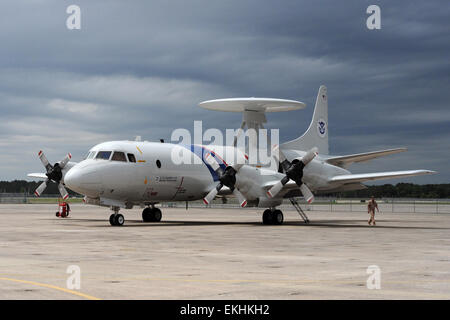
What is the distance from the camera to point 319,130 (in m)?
42.6

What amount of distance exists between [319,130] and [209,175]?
971cm

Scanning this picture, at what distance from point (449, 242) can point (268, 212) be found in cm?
1502

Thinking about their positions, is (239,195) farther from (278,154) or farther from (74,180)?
(74,180)

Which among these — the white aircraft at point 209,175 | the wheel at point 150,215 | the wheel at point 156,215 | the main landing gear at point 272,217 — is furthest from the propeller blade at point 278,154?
the wheel at point 150,215

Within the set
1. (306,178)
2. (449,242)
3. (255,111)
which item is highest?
(255,111)

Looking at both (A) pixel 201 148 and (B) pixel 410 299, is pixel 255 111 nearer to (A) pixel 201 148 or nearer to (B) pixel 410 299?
(A) pixel 201 148

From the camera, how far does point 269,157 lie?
3731 centimetres

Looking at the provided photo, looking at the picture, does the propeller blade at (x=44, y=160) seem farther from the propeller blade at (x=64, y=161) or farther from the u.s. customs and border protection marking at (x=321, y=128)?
the u.s. customs and border protection marking at (x=321, y=128)

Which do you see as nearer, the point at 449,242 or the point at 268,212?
the point at 449,242

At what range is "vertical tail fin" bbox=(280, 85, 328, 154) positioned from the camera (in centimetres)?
4138

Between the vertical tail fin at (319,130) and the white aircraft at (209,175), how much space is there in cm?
156

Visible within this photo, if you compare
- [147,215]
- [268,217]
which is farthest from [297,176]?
[147,215]
